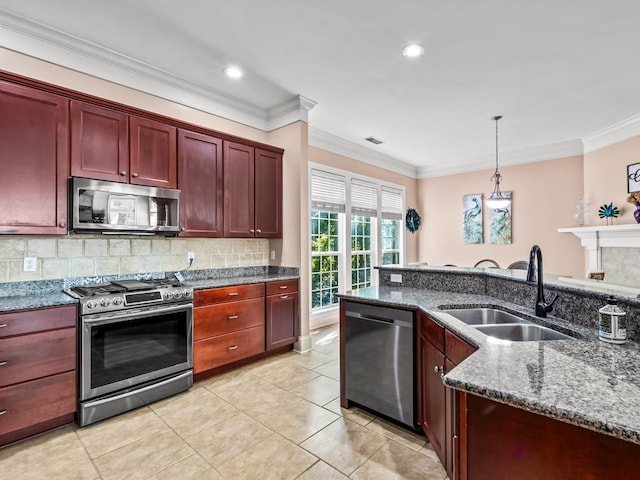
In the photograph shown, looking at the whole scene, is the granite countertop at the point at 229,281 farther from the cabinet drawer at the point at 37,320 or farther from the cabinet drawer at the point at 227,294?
the cabinet drawer at the point at 37,320

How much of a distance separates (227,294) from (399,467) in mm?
2096

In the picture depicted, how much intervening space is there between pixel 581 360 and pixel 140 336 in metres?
2.81

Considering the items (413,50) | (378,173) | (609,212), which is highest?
(413,50)

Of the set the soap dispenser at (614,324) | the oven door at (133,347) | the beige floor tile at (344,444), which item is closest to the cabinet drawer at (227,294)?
the oven door at (133,347)

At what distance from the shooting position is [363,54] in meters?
2.91

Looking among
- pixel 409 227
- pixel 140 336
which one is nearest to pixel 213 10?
pixel 140 336

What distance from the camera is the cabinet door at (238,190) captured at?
3.60 m

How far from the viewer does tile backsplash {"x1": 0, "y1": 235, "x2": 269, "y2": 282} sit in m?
2.54

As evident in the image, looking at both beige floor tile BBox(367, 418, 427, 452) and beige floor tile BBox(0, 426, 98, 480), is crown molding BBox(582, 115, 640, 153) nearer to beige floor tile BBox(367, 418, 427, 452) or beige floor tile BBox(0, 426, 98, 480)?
beige floor tile BBox(367, 418, 427, 452)

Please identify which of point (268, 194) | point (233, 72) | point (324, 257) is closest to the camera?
point (233, 72)

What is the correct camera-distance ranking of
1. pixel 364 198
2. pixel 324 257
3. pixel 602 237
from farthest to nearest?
pixel 364 198 → pixel 324 257 → pixel 602 237

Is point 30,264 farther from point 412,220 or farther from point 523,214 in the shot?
point 523,214

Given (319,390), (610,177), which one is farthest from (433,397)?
(610,177)

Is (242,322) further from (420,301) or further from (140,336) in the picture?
(420,301)
